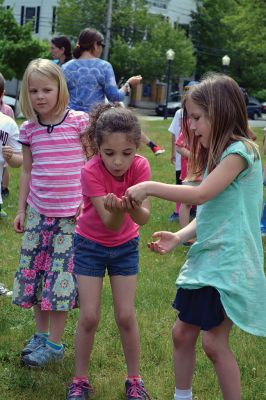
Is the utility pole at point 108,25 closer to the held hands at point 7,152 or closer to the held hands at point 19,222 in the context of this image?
the held hands at point 7,152

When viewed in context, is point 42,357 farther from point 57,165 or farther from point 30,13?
point 30,13

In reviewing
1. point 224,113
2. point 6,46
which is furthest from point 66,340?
point 6,46

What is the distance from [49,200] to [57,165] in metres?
0.21

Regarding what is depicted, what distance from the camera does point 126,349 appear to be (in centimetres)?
369

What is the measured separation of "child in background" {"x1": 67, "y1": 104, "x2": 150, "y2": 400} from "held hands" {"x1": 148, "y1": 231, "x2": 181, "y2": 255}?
15 centimetres

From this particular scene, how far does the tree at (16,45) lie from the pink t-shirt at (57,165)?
3178 cm

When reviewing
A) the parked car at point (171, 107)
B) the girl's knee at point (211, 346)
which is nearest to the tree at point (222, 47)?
the parked car at point (171, 107)

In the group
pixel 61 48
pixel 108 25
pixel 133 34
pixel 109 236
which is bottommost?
pixel 109 236

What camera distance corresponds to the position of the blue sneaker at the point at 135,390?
368cm

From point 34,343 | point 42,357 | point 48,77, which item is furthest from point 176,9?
point 42,357

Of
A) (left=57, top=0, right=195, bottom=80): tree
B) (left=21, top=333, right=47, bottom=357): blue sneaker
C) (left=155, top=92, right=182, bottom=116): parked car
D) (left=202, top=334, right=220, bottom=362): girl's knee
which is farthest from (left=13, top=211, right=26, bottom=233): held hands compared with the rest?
(left=57, top=0, right=195, bottom=80): tree

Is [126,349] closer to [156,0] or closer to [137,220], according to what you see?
[137,220]

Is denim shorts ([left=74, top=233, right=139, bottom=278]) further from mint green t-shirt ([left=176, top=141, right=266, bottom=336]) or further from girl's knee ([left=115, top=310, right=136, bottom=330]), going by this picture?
mint green t-shirt ([left=176, top=141, right=266, bottom=336])

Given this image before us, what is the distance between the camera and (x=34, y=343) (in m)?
4.25
